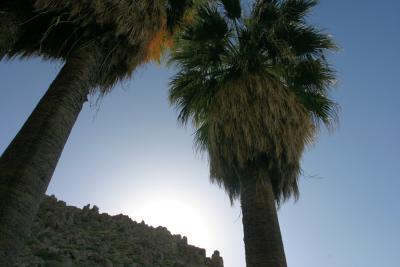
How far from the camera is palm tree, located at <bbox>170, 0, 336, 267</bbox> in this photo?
6.21 meters

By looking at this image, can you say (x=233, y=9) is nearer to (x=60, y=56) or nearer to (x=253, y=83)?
(x=253, y=83)

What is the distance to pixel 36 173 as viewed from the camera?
3322 millimetres

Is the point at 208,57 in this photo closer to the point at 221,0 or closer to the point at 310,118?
the point at 221,0

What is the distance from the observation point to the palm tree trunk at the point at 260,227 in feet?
17.0

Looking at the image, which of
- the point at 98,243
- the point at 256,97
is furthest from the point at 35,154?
the point at 98,243

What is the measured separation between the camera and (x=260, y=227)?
544 cm

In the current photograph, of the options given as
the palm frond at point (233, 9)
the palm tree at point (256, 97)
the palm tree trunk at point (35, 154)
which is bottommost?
the palm tree trunk at point (35, 154)

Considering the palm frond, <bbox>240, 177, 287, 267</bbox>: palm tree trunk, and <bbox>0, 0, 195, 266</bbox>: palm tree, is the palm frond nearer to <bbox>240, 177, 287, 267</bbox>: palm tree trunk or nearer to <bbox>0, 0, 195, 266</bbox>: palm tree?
<bbox>0, 0, 195, 266</bbox>: palm tree

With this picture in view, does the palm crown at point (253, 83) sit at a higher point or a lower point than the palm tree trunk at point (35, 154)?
higher

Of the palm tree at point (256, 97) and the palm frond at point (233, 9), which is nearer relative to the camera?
the palm tree at point (256, 97)

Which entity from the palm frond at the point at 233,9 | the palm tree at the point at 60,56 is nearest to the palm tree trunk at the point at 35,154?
the palm tree at the point at 60,56

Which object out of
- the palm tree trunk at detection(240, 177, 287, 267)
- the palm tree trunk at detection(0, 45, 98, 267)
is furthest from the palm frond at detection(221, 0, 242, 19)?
the palm tree trunk at detection(0, 45, 98, 267)

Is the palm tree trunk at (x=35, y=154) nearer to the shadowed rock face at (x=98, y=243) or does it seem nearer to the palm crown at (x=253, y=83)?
the palm crown at (x=253, y=83)

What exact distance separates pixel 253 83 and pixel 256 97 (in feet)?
1.01
